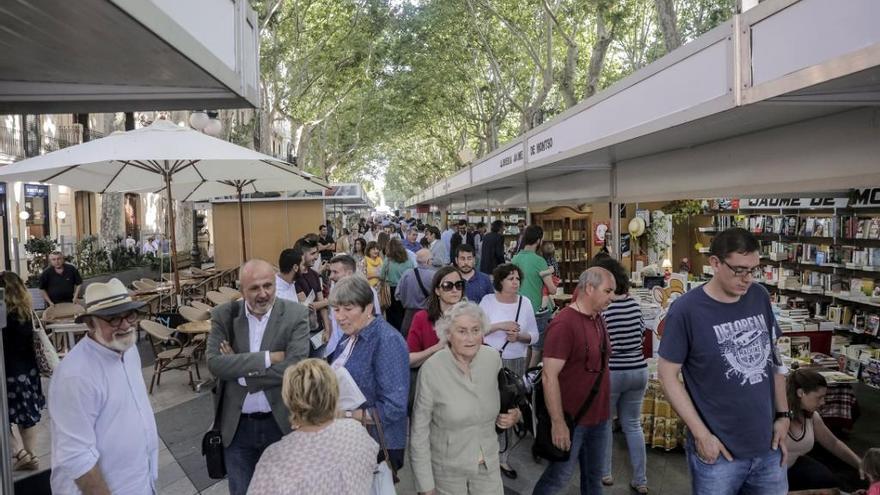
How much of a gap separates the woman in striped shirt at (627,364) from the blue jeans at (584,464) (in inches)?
29.9

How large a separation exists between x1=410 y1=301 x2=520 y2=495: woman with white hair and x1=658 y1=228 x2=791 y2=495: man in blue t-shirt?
3.05 ft

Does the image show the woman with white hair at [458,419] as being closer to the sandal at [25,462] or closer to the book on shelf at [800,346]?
the sandal at [25,462]

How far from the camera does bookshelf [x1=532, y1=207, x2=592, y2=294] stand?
552 inches

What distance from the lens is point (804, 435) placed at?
4.16 metres

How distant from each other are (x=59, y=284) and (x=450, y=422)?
839 centimetres

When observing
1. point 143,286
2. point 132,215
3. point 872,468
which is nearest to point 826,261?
point 872,468

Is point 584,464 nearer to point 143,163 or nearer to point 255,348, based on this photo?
point 255,348

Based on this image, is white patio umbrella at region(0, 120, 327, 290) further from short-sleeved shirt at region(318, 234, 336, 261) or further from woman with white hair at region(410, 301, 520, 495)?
woman with white hair at region(410, 301, 520, 495)

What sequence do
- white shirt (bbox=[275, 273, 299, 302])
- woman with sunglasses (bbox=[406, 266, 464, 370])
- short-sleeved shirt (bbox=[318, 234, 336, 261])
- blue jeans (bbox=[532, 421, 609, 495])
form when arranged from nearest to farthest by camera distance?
blue jeans (bbox=[532, 421, 609, 495])
woman with sunglasses (bbox=[406, 266, 464, 370])
white shirt (bbox=[275, 273, 299, 302])
short-sleeved shirt (bbox=[318, 234, 336, 261])

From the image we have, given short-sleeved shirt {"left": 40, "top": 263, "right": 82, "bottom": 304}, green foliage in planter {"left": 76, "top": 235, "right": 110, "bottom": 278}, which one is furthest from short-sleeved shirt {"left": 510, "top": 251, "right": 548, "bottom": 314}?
green foliage in planter {"left": 76, "top": 235, "right": 110, "bottom": 278}

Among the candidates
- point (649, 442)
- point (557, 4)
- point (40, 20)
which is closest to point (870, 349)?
point (649, 442)

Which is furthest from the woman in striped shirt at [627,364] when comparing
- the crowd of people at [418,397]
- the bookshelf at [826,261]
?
the bookshelf at [826,261]

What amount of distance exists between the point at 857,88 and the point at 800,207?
8.46 m

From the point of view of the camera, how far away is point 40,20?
2051 millimetres
